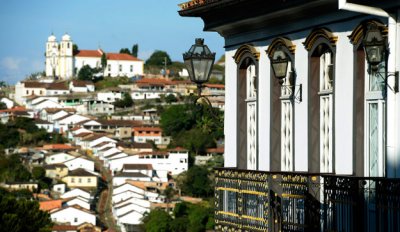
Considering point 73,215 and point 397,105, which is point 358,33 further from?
point 73,215

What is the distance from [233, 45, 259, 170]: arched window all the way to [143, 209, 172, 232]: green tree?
4031 inches

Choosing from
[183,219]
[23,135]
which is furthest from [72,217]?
[23,135]

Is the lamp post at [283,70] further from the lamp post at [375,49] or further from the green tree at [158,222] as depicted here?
the green tree at [158,222]

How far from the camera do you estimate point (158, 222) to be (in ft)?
386

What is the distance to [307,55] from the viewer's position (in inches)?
460

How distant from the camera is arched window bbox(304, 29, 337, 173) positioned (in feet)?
37.0

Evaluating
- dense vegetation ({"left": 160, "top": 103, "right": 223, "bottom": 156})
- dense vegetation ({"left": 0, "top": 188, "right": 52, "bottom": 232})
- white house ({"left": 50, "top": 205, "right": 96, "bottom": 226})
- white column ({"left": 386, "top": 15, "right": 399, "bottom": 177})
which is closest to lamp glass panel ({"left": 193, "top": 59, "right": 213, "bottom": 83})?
white column ({"left": 386, "top": 15, "right": 399, "bottom": 177})

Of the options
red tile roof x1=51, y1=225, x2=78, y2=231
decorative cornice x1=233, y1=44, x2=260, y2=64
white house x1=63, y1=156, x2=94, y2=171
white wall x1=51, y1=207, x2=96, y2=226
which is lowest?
red tile roof x1=51, y1=225, x2=78, y2=231

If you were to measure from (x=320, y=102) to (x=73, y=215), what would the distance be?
118m

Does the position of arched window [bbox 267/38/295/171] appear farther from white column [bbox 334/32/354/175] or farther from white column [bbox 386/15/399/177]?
white column [bbox 386/15/399/177]

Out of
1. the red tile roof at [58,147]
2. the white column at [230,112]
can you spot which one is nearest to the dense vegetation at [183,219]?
the red tile roof at [58,147]

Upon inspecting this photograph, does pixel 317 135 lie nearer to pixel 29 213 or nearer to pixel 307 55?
pixel 307 55

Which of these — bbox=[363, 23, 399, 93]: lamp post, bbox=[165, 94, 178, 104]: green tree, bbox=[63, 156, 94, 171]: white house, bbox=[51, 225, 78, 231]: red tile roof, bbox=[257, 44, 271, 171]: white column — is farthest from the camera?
bbox=[165, 94, 178, 104]: green tree

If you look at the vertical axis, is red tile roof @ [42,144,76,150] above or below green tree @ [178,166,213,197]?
above
